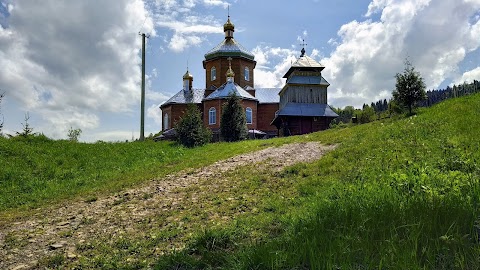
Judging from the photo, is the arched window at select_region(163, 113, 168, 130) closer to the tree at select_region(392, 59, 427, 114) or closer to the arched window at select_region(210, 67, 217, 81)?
the arched window at select_region(210, 67, 217, 81)

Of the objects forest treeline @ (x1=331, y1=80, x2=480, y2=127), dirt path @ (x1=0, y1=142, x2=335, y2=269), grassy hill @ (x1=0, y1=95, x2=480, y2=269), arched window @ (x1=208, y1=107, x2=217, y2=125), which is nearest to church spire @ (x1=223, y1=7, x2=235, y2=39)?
arched window @ (x1=208, y1=107, x2=217, y2=125)

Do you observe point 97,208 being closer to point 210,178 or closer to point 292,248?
point 210,178

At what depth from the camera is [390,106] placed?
86.9 feet

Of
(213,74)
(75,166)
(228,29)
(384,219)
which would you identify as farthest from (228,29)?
(384,219)

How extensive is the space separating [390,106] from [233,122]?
35.7 feet

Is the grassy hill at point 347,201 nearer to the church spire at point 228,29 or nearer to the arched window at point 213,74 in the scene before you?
the arched window at point 213,74

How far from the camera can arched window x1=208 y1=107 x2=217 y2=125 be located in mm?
39250

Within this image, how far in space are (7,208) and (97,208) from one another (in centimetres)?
331

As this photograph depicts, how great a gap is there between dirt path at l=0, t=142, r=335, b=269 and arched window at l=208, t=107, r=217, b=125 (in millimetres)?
27303

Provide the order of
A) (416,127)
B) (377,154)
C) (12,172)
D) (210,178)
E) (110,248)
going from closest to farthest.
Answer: (110,248) → (377,154) → (210,178) → (416,127) → (12,172)

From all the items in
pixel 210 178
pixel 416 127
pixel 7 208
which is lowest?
pixel 7 208

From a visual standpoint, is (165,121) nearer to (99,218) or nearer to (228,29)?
(228,29)

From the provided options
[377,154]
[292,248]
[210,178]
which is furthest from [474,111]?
[292,248]

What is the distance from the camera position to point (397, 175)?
7359mm
